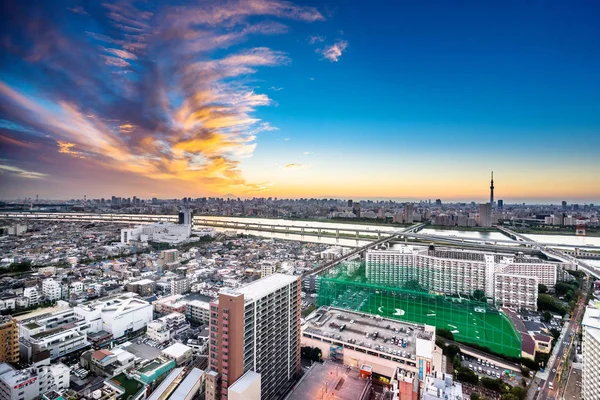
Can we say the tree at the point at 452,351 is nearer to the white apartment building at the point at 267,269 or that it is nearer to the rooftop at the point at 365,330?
the rooftop at the point at 365,330

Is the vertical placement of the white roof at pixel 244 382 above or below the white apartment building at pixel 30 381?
above

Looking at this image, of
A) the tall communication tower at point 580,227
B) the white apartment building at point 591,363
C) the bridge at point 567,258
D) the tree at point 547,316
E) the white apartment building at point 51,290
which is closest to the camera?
the white apartment building at point 591,363

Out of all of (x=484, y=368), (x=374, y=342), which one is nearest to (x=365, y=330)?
(x=374, y=342)

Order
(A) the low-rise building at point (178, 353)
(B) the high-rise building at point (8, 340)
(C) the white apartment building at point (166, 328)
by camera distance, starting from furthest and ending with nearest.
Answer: (C) the white apartment building at point (166, 328)
(A) the low-rise building at point (178, 353)
(B) the high-rise building at point (8, 340)

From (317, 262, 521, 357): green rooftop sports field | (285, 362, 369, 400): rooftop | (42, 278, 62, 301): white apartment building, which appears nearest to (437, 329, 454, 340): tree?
(317, 262, 521, 357): green rooftop sports field

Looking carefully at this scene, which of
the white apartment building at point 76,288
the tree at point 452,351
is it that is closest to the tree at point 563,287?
the tree at point 452,351

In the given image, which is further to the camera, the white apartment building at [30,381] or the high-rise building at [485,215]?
the high-rise building at [485,215]

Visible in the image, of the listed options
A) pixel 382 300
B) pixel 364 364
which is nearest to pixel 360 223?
pixel 382 300
